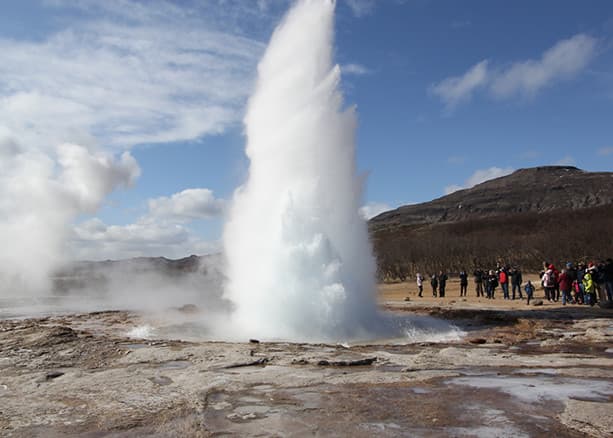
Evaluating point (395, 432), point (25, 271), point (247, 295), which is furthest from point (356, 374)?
point (25, 271)

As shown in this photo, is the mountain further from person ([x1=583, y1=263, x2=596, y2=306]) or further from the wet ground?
the wet ground

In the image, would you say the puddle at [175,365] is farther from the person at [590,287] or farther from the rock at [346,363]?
the person at [590,287]

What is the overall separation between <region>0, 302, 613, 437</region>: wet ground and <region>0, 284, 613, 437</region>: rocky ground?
0.02m

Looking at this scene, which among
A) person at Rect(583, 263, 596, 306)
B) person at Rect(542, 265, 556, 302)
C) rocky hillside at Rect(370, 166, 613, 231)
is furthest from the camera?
rocky hillside at Rect(370, 166, 613, 231)

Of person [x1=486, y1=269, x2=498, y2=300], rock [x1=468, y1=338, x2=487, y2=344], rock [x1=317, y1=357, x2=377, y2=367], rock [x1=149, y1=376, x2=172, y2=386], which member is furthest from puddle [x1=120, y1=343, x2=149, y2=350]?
person [x1=486, y1=269, x2=498, y2=300]

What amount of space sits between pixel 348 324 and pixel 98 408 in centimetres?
660

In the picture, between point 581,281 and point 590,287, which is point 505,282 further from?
point 590,287

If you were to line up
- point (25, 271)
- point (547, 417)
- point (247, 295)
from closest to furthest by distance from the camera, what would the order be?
1. point (547, 417)
2. point (247, 295)
3. point (25, 271)

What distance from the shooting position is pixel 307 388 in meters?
6.18

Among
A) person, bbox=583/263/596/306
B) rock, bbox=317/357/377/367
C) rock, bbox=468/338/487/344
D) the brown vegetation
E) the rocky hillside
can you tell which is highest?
the rocky hillside

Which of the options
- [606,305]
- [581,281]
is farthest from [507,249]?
[606,305]

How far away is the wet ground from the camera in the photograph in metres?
4.72

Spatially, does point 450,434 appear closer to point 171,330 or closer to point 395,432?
point 395,432

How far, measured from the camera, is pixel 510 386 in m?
6.07
